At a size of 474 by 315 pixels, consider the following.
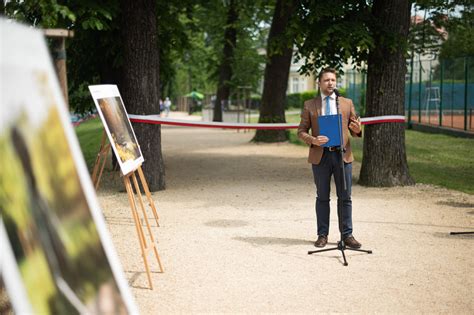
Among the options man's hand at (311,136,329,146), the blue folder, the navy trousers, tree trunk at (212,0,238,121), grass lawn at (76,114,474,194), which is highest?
tree trunk at (212,0,238,121)

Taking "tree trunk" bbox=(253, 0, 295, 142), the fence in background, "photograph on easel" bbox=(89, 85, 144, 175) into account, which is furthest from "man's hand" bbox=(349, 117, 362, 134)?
the fence in background

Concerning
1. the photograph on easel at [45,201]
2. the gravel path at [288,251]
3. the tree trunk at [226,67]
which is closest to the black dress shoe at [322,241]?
the gravel path at [288,251]

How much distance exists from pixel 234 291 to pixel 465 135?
69.1 feet

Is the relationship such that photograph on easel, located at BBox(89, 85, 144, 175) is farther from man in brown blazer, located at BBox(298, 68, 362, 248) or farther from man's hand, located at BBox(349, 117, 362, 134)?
man's hand, located at BBox(349, 117, 362, 134)

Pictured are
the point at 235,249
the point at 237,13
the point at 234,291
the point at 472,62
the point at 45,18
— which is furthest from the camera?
the point at 237,13

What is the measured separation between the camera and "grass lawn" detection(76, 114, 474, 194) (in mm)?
14938

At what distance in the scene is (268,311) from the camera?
6.08 m

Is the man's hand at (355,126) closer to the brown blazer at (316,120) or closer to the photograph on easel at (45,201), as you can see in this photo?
the brown blazer at (316,120)

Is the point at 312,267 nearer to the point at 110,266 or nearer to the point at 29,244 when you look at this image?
the point at 110,266

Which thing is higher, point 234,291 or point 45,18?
point 45,18

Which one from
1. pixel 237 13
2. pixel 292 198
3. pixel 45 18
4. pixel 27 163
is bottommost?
pixel 292 198

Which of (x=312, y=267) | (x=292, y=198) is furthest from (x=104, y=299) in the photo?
(x=292, y=198)

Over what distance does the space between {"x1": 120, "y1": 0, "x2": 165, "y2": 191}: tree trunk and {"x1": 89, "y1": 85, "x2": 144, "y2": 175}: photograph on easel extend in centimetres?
503

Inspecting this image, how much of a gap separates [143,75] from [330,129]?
20.0 ft
